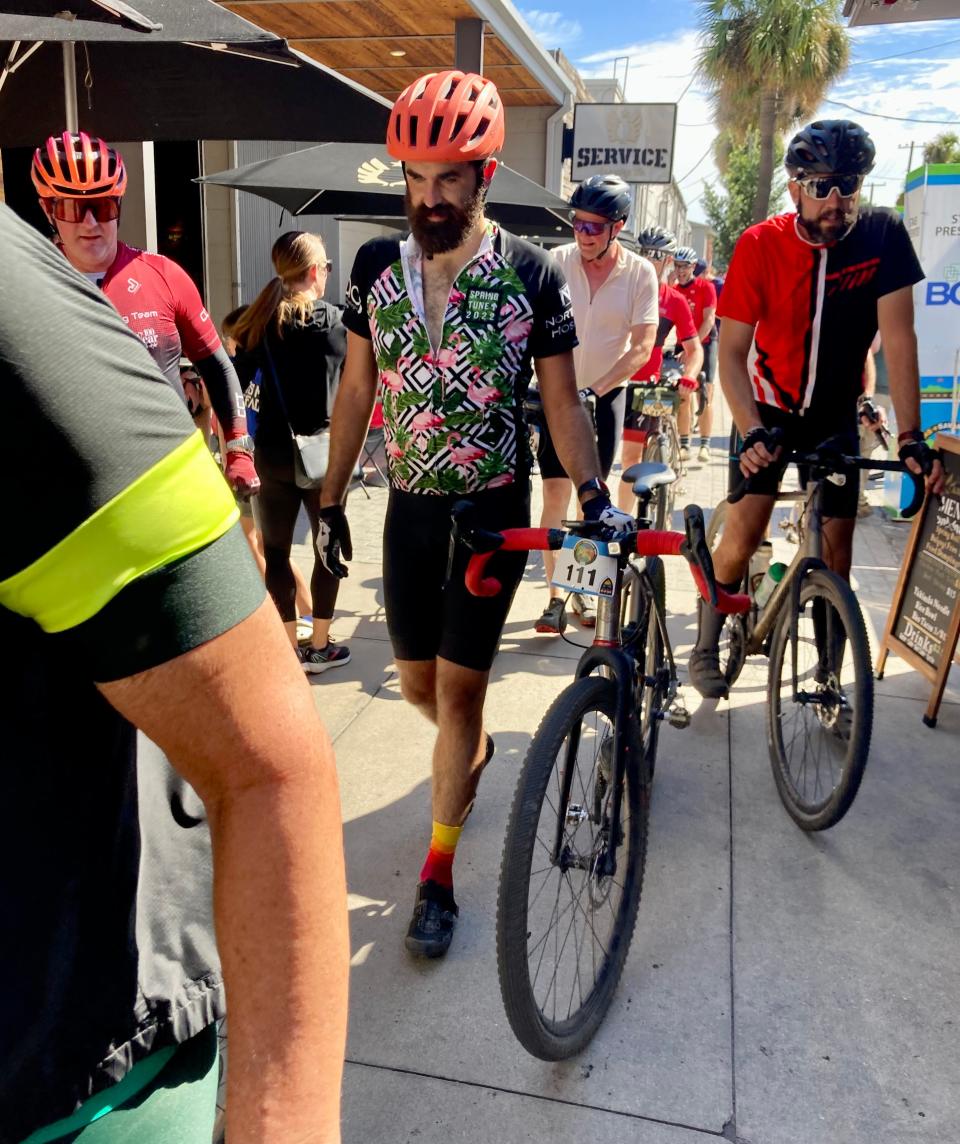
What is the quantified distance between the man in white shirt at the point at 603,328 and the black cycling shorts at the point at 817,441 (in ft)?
4.53

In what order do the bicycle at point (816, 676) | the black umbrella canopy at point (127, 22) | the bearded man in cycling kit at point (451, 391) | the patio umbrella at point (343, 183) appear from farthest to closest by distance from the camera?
the patio umbrella at point (343, 183), the bicycle at point (816, 676), the bearded man in cycling kit at point (451, 391), the black umbrella canopy at point (127, 22)

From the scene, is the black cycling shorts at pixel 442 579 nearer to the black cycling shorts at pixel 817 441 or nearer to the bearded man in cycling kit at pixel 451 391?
the bearded man in cycling kit at pixel 451 391

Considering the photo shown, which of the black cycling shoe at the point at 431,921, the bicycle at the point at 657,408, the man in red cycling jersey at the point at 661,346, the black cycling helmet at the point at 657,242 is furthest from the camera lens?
the black cycling helmet at the point at 657,242

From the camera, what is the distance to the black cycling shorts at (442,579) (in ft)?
9.56

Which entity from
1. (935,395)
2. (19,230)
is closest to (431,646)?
(19,230)

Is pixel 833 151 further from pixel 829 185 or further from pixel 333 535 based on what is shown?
pixel 333 535

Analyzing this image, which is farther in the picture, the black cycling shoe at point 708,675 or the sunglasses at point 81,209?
the black cycling shoe at point 708,675

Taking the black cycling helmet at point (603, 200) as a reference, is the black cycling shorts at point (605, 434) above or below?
below

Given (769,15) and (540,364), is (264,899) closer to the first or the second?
(540,364)

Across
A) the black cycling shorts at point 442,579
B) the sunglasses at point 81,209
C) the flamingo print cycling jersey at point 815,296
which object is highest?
the sunglasses at point 81,209

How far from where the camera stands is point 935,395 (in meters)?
8.20

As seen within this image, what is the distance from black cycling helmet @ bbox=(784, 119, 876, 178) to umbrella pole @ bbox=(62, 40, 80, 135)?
3204 millimetres

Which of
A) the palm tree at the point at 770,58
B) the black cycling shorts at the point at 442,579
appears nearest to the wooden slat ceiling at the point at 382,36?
the black cycling shorts at the point at 442,579

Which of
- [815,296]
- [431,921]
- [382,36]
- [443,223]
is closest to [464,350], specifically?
[443,223]
